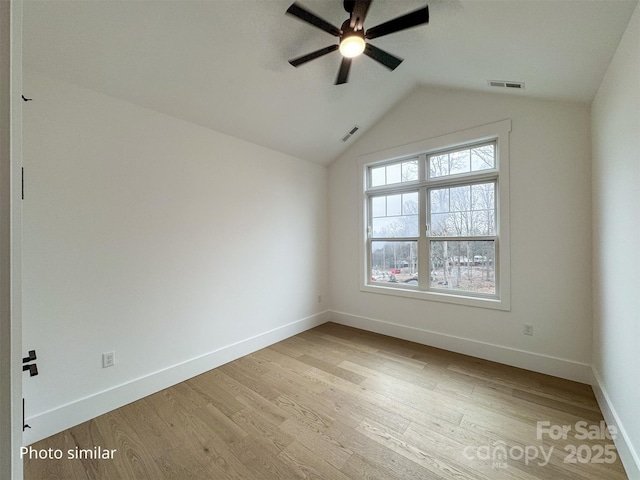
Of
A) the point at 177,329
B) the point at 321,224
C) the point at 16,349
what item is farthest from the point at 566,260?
the point at 177,329

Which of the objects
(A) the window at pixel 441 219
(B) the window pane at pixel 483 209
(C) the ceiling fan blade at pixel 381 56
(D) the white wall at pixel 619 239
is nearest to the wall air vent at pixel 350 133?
(A) the window at pixel 441 219

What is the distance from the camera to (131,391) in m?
2.19

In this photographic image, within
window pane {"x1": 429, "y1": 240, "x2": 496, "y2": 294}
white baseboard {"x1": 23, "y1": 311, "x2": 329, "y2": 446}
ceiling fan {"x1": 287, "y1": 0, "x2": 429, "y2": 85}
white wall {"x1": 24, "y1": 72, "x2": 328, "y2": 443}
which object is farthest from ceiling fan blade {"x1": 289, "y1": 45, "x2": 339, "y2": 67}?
white baseboard {"x1": 23, "y1": 311, "x2": 329, "y2": 446}

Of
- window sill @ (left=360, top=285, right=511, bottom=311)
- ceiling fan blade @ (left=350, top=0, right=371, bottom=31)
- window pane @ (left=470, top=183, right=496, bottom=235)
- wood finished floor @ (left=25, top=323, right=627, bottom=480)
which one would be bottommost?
wood finished floor @ (left=25, top=323, right=627, bottom=480)

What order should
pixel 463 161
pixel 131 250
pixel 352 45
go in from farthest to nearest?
1. pixel 463 161
2. pixel 131 250
3. pixel 352 45

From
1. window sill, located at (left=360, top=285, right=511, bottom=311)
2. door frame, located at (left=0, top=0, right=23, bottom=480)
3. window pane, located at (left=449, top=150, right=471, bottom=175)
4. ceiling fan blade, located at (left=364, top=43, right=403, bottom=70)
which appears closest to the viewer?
door frame, located at (left=0, top=0, right=23, bottom=480)

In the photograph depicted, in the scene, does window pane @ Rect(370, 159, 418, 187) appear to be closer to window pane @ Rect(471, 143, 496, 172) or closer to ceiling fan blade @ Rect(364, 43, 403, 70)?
window pane @ Rect(471, 143, 496, 172)

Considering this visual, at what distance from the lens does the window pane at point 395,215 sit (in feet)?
11.4

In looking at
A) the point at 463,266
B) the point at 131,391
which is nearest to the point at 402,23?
the point at 463,266

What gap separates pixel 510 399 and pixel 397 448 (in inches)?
45.7

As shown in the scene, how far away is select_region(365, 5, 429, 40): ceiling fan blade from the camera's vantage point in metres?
1.62

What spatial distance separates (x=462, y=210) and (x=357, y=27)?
7.22 ft

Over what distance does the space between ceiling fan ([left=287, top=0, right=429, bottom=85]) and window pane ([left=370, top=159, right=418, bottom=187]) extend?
62.8 inches

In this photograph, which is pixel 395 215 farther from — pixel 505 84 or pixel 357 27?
pixel 357 27
